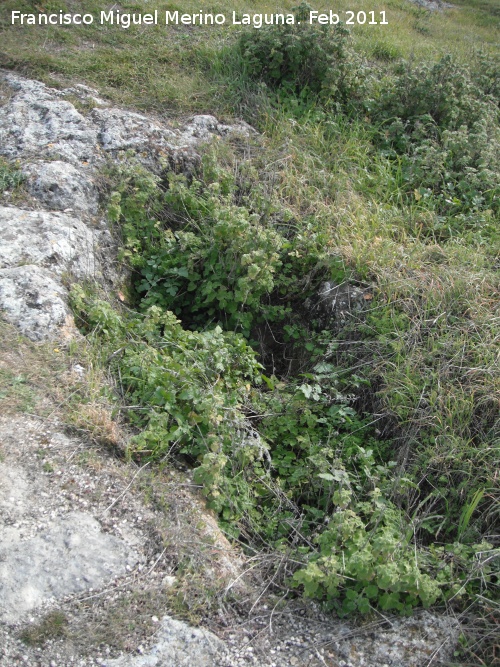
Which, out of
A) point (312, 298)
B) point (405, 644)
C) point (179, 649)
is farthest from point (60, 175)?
point (405, 644)

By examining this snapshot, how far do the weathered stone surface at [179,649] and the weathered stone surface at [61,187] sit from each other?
2.86 m

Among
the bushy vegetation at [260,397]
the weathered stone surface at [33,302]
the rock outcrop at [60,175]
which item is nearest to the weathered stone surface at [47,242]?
the rock outcrop at [60,175]

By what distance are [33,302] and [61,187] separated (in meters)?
1.21

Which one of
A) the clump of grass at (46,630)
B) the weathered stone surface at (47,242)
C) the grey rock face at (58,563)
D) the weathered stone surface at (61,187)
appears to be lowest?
the clump of grass at (46,630)

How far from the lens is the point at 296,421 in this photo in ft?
11.5

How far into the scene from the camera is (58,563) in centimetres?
245

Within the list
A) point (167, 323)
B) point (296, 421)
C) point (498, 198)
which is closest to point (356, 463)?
point (296, 421)

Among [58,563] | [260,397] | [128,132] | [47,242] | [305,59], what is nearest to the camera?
[58,563]

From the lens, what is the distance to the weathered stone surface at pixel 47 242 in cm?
371

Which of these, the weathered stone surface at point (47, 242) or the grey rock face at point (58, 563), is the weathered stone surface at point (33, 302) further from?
the grey rock face at point (58, 563)

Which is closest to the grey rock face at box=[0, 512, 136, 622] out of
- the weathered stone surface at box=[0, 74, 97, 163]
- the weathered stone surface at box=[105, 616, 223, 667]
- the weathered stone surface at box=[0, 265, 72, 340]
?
the weathered stone surface at box=[105, 616, 223, 667]

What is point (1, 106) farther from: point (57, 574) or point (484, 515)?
point (484, 515)

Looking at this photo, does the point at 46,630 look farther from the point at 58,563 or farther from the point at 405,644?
the point at 405,644

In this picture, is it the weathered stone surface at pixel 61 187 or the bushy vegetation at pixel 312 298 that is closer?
the bushy vegetation at pixel 312 298
